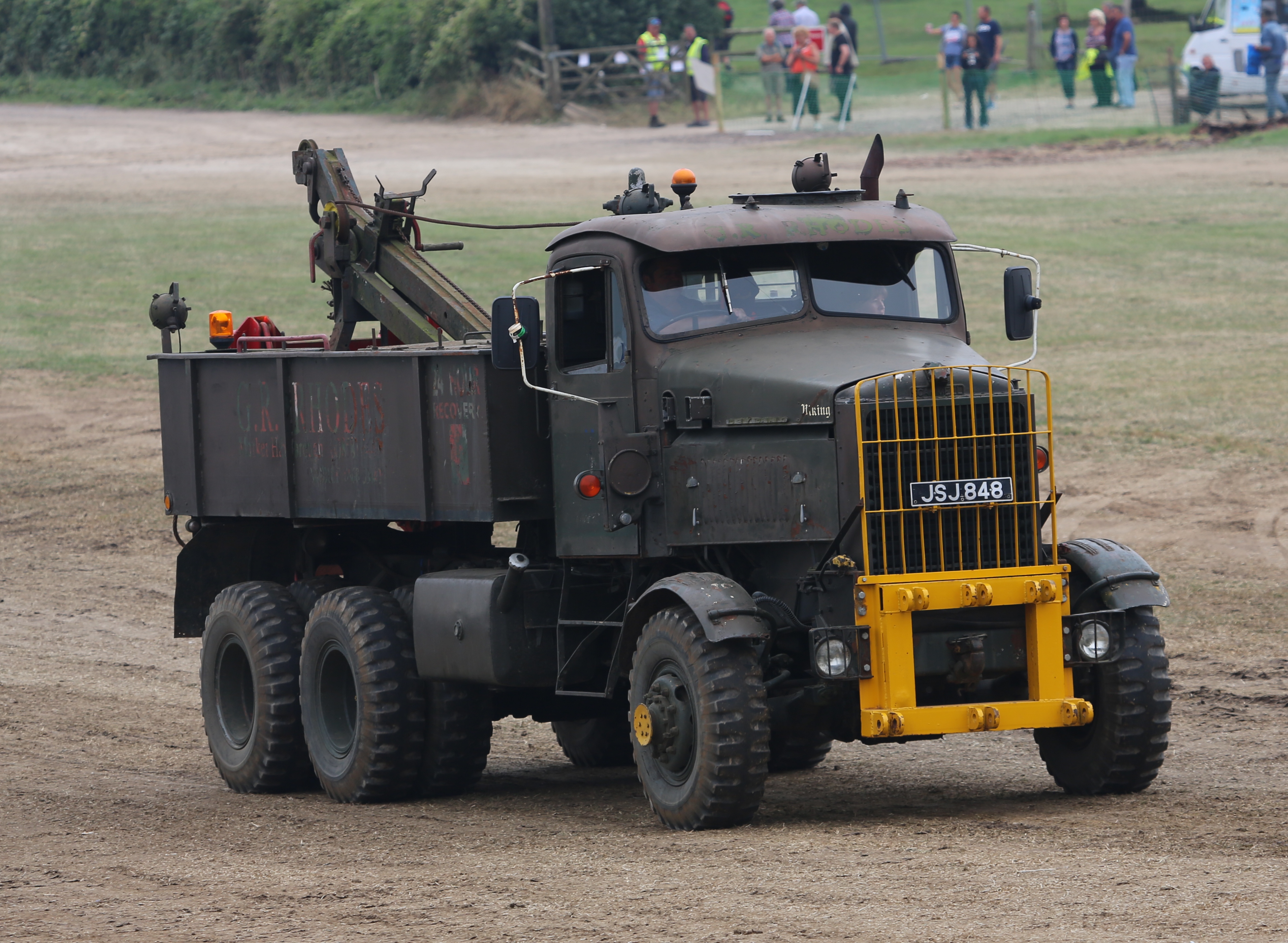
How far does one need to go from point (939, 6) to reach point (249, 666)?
177 ft

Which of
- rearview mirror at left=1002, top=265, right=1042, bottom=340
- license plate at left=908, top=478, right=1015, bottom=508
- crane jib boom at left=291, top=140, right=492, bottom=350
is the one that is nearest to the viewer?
license plate at left=908, top=478, right=1015, bottom=508

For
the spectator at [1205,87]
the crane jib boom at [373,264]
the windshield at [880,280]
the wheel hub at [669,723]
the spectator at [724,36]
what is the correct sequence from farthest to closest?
the spectator at [724,36], the spectator at [1205,87], the crane jib boom at [373,264], the windshield at [880,280], the wheel hub at [669,723]

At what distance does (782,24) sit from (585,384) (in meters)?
37.6

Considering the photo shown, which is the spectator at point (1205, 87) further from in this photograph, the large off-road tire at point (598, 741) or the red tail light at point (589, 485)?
the red tail light at point (589, 485)

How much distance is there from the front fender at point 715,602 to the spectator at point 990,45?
108 ft

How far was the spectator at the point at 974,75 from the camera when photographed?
4044cm

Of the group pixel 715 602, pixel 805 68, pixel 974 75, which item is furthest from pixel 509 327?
pixel 805 68

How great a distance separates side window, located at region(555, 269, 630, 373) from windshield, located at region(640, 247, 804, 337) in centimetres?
18

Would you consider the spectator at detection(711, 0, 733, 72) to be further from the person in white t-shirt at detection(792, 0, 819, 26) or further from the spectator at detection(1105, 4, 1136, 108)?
the spectator at detection(1105, 4, 1136, 108)

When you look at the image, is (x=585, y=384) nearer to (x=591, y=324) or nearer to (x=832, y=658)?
(x=591, y=324)

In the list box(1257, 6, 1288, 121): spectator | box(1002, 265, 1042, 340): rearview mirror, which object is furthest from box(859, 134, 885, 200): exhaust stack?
box(1257, 6, 1288, 121): spectator

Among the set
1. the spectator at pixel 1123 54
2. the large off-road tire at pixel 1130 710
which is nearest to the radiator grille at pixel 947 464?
the large off-road tire at pixel 1130 710

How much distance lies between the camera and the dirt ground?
25.1ft

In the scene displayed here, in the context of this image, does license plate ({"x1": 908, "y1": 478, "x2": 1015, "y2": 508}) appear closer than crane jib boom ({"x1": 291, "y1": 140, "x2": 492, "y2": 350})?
Yes
